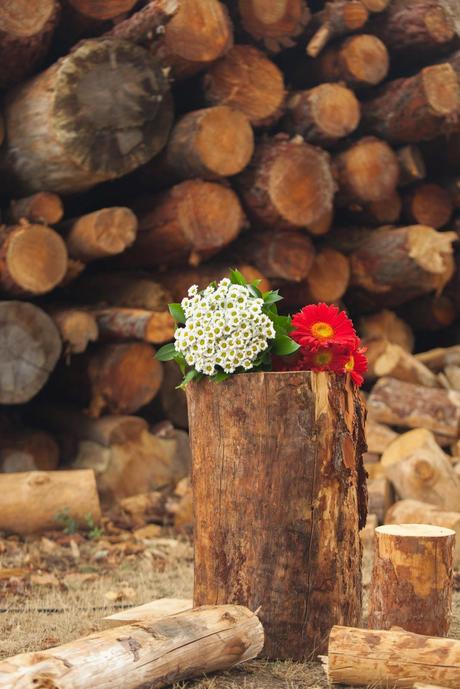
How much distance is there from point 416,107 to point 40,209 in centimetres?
269

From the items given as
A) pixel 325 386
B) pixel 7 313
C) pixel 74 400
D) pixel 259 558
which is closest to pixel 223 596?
pixel 259 558

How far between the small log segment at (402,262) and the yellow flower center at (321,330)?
3388 mm

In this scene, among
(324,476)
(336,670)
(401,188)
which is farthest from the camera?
(401,188)

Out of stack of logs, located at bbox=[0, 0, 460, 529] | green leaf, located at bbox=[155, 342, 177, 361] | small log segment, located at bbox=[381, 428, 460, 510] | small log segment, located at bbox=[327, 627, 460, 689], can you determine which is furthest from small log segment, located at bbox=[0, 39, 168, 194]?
small log segment, located at bbox=[327, 627, 460, 689]

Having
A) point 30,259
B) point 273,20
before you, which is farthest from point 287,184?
point 30,259

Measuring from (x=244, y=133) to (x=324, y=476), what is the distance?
10.2 feet

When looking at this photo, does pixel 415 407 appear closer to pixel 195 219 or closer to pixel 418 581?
pixel 195 219

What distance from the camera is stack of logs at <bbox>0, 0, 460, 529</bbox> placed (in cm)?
523

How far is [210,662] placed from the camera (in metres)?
2.87

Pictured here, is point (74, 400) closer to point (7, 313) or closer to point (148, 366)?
point (148, 366)

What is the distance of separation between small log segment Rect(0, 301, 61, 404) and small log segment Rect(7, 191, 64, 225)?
0.51 meters

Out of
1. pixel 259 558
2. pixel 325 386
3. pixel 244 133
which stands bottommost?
pixel 259 558

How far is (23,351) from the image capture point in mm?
5258

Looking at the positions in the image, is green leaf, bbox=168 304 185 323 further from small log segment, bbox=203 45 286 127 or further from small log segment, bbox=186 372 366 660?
small log segment, bbox=203 45 286 127
